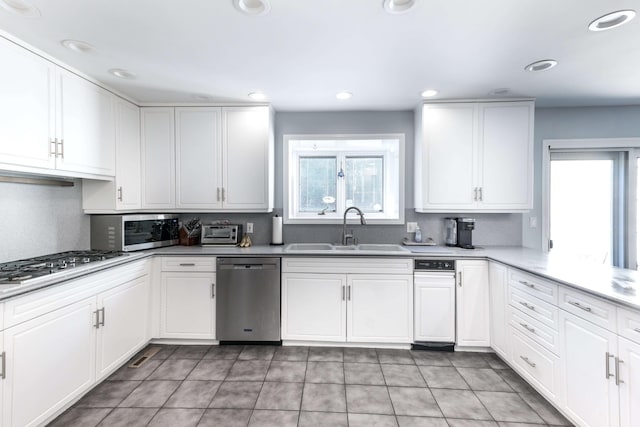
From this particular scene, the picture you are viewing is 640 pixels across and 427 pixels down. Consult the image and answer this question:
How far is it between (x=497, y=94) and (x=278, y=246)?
2.72 metres

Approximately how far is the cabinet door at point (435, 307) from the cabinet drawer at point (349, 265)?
0.61 ft

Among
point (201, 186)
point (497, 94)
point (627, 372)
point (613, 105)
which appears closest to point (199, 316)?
point (201, 186)

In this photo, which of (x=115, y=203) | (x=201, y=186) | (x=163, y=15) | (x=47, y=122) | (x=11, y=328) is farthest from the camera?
(x=201, y=186)

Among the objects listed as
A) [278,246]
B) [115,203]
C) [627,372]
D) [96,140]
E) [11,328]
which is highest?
[96,140]

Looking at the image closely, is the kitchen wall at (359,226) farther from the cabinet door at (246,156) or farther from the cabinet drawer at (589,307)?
the cabinet drawer at (589,307)

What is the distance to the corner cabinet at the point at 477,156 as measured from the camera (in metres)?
2.95

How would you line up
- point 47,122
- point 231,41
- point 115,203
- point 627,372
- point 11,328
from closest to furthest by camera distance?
1. point 627,372
2. point 11,328
3. point 231,41
4. point 47,122
5. point 115,203

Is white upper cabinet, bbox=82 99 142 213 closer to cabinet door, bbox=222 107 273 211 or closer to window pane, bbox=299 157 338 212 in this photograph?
cabinet door, bbox=222 107 273 211

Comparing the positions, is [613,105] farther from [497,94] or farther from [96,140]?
[96,140]

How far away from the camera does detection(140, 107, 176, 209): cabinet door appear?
3.08 metres

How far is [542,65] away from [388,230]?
78.3 inches

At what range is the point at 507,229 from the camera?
3.28 meters

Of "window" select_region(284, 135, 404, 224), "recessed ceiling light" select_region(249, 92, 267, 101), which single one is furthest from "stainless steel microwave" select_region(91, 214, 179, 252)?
"recessed ceiling light" select_region(249, 92, 267, 101)

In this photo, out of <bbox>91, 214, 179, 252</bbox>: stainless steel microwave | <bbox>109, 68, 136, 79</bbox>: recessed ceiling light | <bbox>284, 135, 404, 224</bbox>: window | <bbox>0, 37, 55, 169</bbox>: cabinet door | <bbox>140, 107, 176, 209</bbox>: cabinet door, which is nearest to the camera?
<bbox>0, 37, 55, 169</bbox>: cabinet door
